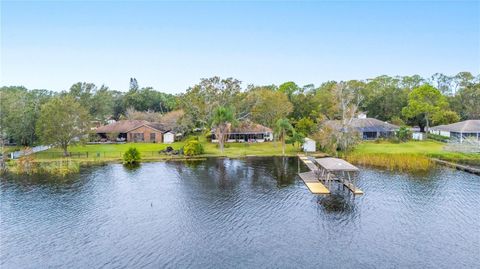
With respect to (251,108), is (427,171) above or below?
below

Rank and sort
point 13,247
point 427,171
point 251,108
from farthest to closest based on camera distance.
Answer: point 251,108, point 427,171, point 13,247

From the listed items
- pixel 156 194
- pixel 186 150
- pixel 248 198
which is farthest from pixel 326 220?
pixel 186 150

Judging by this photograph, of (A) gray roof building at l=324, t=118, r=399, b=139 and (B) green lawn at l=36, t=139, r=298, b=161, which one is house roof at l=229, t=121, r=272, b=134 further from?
(A) gray roof building at l=324, t=118, r=399, b=139

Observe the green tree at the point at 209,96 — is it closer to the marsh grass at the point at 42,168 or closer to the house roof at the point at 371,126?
the house roof at the point at 371,126

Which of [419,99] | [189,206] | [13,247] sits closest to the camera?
[13,247]

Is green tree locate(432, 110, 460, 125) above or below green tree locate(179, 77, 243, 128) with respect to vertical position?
below

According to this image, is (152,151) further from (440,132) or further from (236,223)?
(440,132)

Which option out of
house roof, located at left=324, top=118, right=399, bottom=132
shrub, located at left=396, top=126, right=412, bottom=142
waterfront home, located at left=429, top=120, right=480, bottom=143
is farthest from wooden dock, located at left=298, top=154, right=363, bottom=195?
waterfront home, located at left=429, top=120, right=480, bottom=143

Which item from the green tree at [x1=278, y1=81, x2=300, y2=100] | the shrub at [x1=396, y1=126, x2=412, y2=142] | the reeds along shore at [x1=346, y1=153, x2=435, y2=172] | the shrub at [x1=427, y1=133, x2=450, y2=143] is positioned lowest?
the reeds along shore at [x1=346, y1=153, x2=435, y2=172]

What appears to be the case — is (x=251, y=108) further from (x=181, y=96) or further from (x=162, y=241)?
(x=162, y=241)
